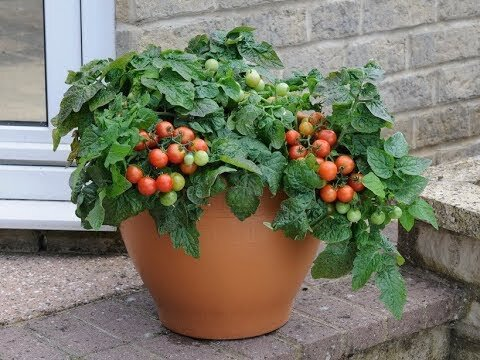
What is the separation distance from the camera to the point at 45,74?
3.16 meters

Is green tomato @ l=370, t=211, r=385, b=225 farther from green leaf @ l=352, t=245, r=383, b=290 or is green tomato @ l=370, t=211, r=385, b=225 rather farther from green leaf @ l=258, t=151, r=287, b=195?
green leaf @ l=258, t=151, r=287, b=195

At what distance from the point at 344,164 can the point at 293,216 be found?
0.17 meters

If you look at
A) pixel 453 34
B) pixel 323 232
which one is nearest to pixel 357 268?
pixel 323 232

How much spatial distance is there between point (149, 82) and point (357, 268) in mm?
637

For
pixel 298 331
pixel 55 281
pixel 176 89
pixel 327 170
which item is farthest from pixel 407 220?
pixel 55 281

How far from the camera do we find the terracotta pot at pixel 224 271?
244cm

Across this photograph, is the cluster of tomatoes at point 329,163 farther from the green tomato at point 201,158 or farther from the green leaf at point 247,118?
the green tomato at point 201,158

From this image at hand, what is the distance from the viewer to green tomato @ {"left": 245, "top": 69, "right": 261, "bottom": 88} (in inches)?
99.0

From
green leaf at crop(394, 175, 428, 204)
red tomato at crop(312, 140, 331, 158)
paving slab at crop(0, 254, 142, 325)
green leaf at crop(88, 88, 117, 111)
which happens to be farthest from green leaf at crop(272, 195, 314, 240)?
paving slab at crop(0, 254, 142, 325)

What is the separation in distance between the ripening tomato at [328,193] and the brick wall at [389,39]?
2.86ft

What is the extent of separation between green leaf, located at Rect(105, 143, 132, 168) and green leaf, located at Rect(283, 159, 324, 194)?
14.8 inches

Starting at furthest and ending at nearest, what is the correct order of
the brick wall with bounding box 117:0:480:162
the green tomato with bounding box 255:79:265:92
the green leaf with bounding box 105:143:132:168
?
the brick wall with bounding box 117:0:480:162 < the green tomato with bounding box 255:79:265:92 < the green leaf with bounding box 105:143:132:168

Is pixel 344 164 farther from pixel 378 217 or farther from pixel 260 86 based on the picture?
pixel 260 86

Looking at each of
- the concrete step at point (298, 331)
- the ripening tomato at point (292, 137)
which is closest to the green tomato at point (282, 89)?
the ripening tomato at point (292, 137)
